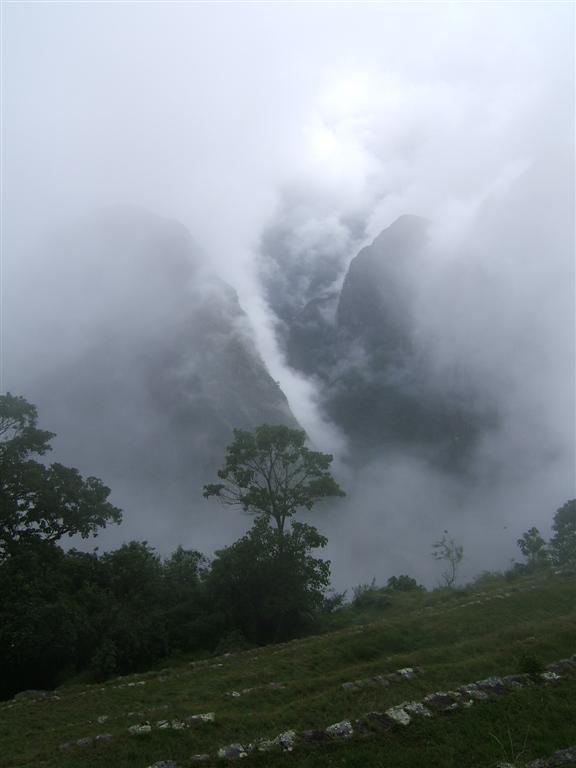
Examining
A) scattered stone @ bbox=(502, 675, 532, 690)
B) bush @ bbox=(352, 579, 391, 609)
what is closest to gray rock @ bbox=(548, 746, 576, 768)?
scattered stone @ bbox=(502, 675, 532, 690)

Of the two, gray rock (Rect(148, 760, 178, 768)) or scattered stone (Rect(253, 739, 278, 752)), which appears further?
scattered stone (Rect(253, 739, 278, 752))

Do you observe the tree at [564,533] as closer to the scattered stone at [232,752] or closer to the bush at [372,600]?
the bush at [372,600]

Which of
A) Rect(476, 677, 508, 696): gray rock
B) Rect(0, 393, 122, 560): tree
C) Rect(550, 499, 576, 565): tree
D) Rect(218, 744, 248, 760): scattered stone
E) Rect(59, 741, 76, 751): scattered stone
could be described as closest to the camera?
Rect(218, 744, 248, 760): scattered stone

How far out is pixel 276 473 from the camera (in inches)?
1352

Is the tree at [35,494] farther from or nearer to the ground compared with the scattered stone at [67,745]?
farther from the ground

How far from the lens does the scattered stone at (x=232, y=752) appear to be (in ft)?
30.3

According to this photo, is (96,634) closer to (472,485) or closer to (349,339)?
(472,485)

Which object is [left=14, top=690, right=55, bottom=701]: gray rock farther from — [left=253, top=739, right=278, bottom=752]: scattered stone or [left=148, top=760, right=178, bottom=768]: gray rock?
[left=253, top=739, right=278, bottom=752]: scattered stone

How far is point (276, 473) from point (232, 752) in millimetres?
25026

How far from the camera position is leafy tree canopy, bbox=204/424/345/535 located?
110ft

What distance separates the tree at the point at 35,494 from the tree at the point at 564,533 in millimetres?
39451

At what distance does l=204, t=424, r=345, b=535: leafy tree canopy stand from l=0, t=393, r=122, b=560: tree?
24.2ft

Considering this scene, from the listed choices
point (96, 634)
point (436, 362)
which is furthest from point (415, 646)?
point (436, 362)

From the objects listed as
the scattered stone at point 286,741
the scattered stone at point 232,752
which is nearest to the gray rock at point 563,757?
the scattered stone at point 286,741
